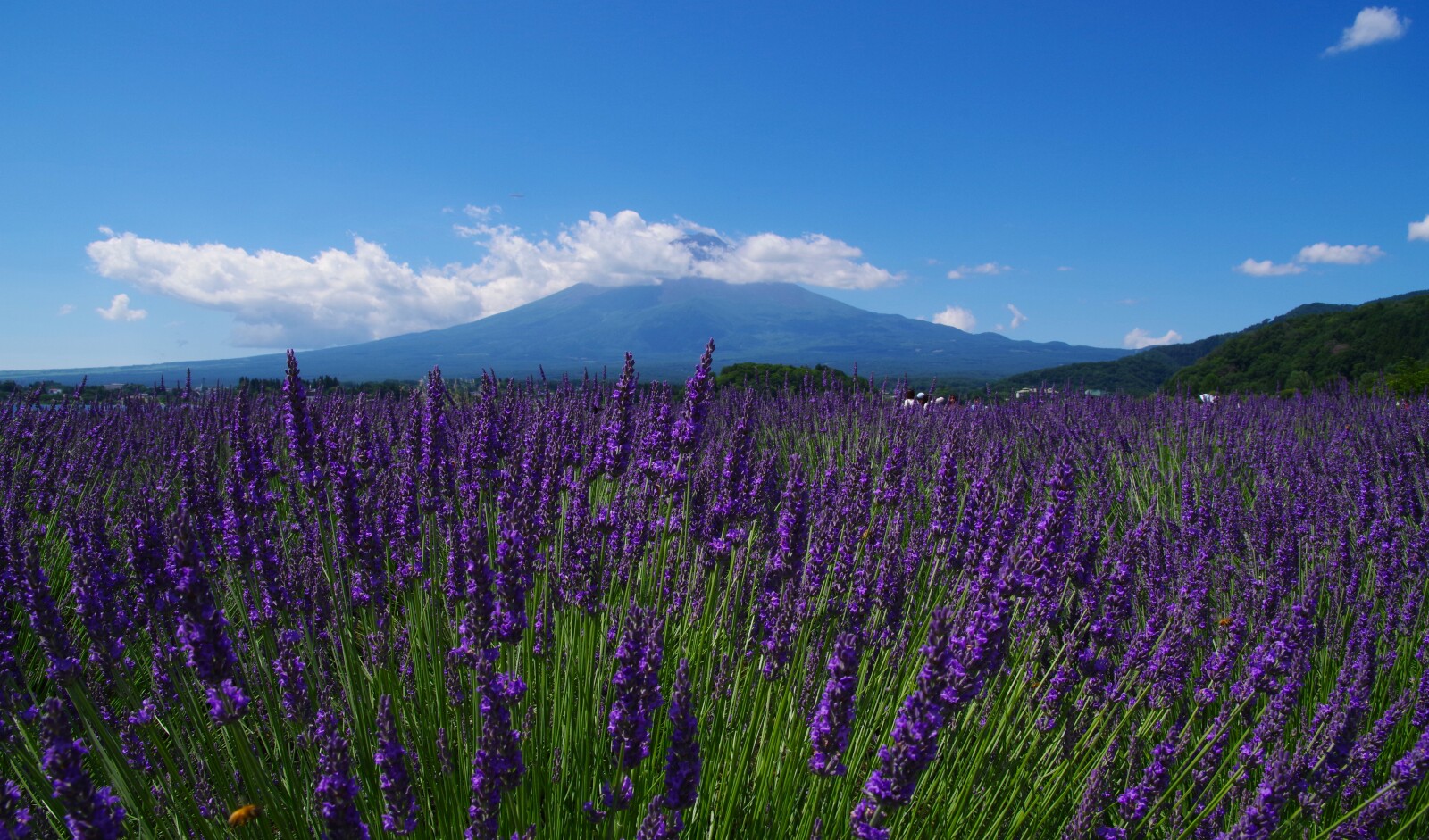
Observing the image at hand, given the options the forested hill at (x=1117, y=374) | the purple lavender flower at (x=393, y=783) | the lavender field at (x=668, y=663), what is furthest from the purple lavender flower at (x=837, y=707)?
the forested hill at (x=1117, y=374)

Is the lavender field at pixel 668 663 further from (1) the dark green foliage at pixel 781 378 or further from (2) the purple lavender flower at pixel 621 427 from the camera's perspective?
(1) the dark green foliage at pixel 781 378

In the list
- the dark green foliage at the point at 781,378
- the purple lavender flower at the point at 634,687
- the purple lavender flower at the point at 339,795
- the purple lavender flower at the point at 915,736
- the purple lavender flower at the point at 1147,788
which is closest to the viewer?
the purple lavender flower at the point at 339,795

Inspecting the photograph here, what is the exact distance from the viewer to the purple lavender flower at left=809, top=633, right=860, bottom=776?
4.93ft

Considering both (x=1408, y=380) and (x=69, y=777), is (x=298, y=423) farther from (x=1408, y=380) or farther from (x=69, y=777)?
(x=1408, y=380)

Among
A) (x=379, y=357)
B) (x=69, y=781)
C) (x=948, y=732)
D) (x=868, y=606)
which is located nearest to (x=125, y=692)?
(x=69, y=781)

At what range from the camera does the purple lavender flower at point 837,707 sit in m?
1.50

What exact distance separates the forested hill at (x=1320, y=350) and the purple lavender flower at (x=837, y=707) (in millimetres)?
19810

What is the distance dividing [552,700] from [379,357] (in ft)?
558

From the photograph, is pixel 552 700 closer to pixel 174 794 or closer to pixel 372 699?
pixel 372 699

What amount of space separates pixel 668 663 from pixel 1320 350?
81.7 ft

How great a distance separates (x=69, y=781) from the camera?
985mm

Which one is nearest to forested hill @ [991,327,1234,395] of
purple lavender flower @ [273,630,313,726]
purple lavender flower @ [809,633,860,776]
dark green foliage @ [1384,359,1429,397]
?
dark green foliage @ [1384,359,1429,397]

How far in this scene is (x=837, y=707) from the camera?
1.53m

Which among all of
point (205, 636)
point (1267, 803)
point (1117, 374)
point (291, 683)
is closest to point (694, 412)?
point (291, 683)
